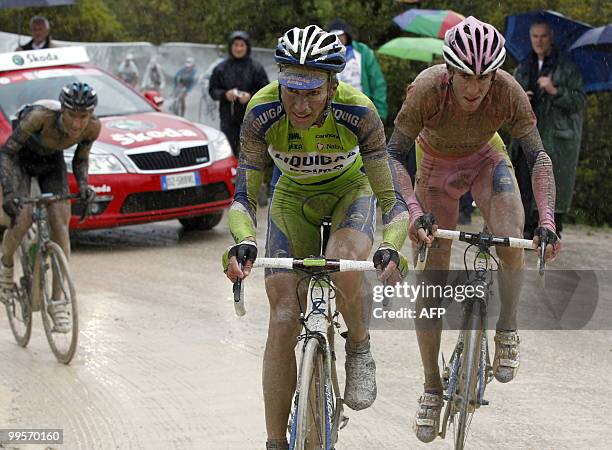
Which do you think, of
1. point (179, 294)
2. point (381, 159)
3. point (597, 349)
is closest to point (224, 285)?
point (179, 294)

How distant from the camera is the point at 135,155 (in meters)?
12.3

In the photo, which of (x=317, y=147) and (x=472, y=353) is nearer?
(x=317, y=147)

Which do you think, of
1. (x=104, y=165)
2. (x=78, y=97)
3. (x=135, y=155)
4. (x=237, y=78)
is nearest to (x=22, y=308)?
(x=78, y=97)

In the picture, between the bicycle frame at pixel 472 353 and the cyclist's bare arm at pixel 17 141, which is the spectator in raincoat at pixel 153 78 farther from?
the bicycle frame at pixel 472 353

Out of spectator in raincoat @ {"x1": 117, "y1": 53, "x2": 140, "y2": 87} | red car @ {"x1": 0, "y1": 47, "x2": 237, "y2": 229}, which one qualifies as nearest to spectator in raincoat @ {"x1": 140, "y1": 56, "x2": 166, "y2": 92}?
spectator in raincoat @ {"x1": 117, "y1": 53, "x2": 140, "y2": 87}

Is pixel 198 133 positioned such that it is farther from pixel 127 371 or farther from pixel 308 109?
pixel 308 109

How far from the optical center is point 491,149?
6.64m

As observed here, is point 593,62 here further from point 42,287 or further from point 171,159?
point 42,287

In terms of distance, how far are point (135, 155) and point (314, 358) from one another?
7.64 metres

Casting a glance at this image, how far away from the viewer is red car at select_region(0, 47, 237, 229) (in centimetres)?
1208

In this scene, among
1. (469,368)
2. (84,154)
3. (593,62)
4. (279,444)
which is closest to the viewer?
(279,444)

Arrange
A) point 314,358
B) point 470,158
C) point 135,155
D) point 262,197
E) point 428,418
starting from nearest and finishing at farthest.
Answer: point 314,358, point 428,418, point 470,158, point 135,155, point 262,197

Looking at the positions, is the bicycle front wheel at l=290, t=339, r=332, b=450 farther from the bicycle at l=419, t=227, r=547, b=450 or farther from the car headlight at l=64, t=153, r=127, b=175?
the car headlight at l=64, t=153, r=127, b=175

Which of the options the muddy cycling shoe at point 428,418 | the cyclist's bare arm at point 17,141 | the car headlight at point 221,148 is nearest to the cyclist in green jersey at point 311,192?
the muddy cycling shoe at point 428,418
